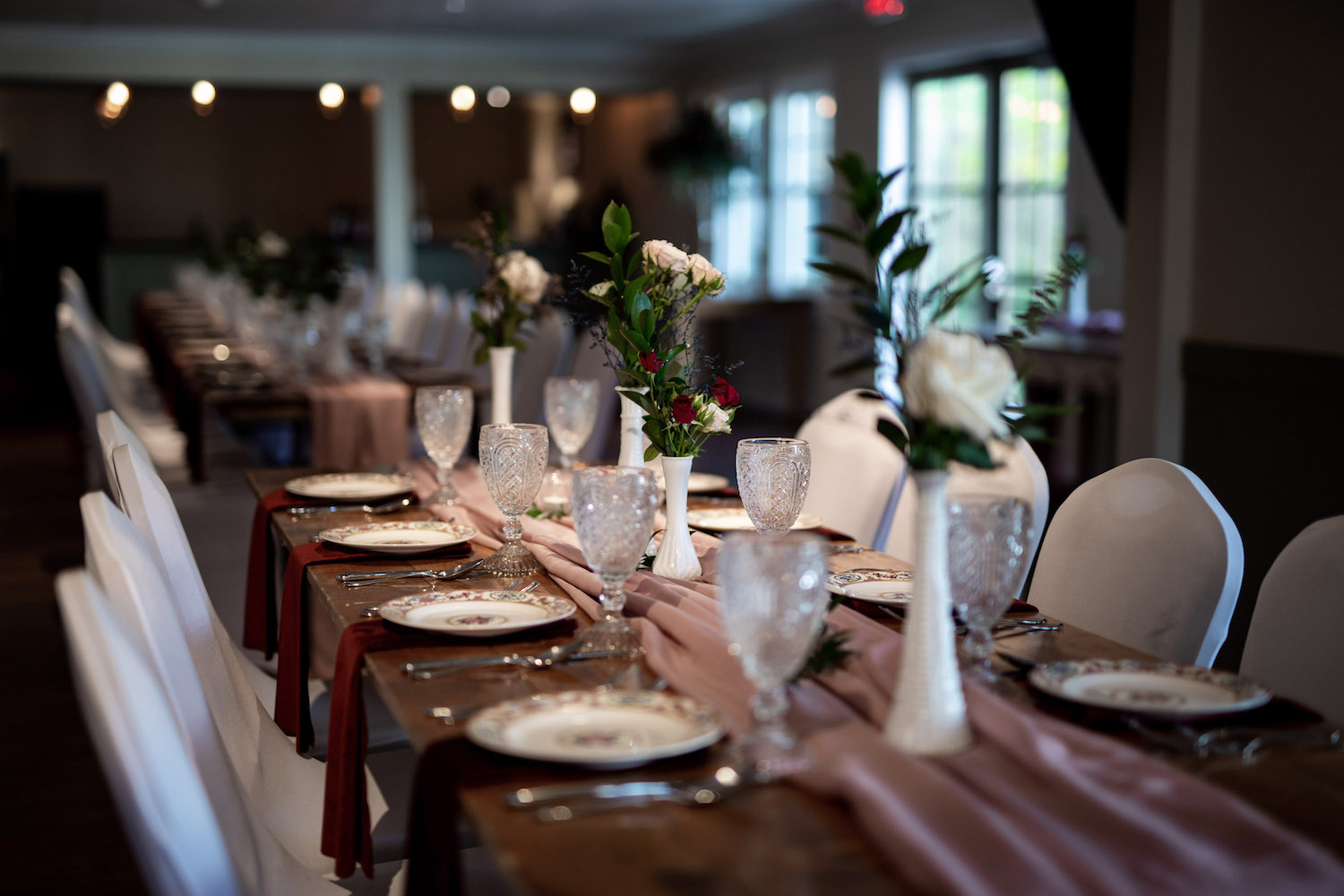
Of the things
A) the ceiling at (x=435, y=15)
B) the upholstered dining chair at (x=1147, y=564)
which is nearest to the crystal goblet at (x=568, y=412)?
the upholstered dining chair at (x=1147, y=564)

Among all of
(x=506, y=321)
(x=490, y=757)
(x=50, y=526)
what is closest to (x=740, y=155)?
(x=50, y=526)

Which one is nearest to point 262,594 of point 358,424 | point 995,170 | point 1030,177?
point 358,424

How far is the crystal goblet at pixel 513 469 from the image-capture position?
1.89 metres

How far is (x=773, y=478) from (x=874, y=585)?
8.1 inches

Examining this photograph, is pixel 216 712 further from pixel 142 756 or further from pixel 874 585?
pixel 874 585

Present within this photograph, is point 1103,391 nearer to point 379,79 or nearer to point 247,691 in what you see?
point 247,691

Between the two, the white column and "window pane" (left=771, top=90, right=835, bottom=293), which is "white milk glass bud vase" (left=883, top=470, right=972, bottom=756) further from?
the white column

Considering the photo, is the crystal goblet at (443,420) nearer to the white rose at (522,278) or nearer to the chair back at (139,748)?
the white rose at (522,278)

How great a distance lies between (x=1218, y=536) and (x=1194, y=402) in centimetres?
235

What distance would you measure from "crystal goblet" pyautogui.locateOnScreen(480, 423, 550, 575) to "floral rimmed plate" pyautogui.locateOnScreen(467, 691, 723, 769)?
0.65 metres

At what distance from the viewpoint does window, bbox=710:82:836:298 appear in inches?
366

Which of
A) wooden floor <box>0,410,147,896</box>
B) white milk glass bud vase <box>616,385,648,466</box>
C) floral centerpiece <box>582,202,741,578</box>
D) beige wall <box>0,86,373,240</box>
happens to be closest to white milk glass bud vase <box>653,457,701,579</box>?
floral centerpiece <box>582,202,741,578</box>

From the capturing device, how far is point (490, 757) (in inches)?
46.4

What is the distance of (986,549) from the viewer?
4.22 ft
